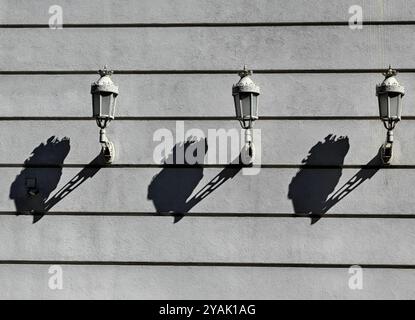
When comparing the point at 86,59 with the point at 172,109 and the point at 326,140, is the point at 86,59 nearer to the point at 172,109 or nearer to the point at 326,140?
the point at 172,109

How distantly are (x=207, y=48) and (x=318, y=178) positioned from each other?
252 cm

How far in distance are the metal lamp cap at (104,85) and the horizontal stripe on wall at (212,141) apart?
695 millimetres

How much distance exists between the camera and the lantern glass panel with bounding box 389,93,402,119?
10.6 m

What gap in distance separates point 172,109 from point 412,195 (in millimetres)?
3679

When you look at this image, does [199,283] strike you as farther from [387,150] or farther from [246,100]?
[387,150]

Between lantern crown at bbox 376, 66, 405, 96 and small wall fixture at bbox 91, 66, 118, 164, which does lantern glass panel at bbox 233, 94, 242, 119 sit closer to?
small wall fixture at bbox 91, 66, 118, 164

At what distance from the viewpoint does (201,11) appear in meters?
11.6

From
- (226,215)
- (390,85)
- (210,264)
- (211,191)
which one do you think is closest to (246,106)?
(211,191)

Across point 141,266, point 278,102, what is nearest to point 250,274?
point 141,266

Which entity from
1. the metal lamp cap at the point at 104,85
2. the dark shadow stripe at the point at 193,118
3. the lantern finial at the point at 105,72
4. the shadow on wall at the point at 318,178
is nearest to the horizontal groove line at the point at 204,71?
the lantern finial at the point at 105,72

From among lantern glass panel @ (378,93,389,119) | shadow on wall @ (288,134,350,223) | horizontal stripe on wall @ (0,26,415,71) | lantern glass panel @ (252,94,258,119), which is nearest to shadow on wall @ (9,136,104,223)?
horizontal stripe on wall @ (0,26,415,71)

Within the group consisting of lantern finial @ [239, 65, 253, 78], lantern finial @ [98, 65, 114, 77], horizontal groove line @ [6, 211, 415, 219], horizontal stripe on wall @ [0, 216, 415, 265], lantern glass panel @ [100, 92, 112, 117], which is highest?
lantern finial @ [98, 65, 114, 77]

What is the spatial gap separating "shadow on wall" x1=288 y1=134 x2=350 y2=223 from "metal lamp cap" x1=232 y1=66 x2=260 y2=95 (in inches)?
51.2
